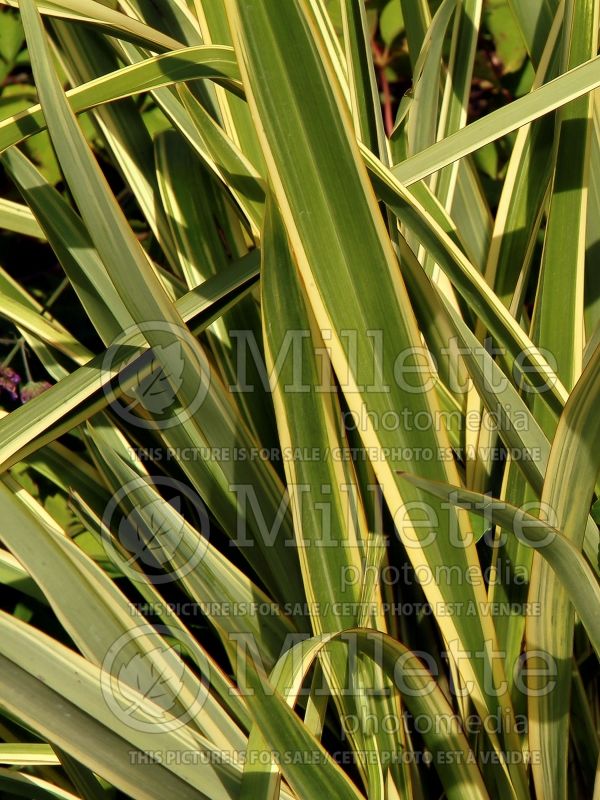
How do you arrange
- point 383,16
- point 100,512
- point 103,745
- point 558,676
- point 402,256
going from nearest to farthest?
1. point 103,745
2. point 558,676
3. point 402,256
4. point 100,512
5. point 383,16

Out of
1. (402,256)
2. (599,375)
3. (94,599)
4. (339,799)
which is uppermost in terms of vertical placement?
(402,256)

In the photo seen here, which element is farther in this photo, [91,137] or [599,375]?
[91,137]

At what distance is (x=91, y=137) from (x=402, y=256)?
618 mm

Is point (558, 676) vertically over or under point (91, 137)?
under

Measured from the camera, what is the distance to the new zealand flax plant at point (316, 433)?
0.49 metres

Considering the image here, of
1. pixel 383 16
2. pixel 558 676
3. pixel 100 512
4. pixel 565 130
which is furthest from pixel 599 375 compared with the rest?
pixel 383 16

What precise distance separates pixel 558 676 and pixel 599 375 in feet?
0.76

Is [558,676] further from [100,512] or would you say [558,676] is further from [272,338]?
[100,512]

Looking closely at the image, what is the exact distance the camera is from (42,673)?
0.44 m

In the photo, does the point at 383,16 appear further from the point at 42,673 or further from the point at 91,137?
the point at 42,673

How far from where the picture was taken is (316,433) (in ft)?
2.02

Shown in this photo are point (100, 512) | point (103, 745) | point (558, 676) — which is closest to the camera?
point (103, 745)

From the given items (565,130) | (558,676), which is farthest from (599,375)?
(565,130)

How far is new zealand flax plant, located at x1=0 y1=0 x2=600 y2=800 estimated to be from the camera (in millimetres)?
490
